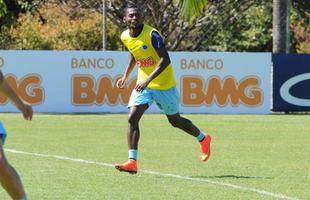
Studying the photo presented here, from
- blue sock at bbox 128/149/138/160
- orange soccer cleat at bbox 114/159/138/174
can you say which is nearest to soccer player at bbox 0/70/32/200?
orange soccer cleat at bbox 114/159/138/174

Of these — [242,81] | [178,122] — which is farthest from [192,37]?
[178,122]

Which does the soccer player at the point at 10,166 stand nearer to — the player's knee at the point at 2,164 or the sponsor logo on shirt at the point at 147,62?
the player's knee at the point at 2,164

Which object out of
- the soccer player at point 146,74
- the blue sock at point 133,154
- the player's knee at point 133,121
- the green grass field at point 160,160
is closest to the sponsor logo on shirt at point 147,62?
the soccer player at point 146,74

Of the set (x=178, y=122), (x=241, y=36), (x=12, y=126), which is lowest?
(x=241, y=36)

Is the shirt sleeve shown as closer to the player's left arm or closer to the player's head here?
the player's left arm

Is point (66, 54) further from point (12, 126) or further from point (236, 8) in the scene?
point (236, 8)

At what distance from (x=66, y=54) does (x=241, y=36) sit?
20.3 metres

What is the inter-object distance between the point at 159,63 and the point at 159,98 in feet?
2.02

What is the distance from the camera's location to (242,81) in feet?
83.5

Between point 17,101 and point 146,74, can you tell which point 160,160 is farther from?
point 17,101

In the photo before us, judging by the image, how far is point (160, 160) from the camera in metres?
13.2

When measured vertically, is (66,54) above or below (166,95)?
below

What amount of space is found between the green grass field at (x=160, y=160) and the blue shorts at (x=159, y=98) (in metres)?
0.78

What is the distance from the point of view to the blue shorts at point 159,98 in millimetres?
11805
